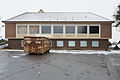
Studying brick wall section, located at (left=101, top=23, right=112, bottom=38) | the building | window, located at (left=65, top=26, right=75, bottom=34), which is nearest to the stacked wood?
the building

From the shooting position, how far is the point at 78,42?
35.2m

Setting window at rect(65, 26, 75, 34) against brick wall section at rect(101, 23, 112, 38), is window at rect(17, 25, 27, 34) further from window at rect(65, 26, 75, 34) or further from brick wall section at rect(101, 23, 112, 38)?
brick wall section at rect(101, 23, 112, 38)

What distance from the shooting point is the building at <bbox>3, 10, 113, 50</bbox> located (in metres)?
35.0

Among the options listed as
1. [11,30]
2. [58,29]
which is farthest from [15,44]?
[58,29]

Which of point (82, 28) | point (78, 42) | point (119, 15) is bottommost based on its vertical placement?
point (78, 42)

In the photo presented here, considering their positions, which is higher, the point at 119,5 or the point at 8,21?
the point at 119,5

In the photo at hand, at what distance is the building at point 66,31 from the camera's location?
3500cm

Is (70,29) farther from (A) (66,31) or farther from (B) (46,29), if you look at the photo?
(B) (46,29)

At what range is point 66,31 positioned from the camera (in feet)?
116

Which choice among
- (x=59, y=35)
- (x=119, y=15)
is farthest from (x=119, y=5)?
(x=59, y=35)

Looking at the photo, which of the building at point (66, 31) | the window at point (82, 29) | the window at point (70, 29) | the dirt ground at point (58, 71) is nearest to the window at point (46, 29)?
the building at point (66, 31)

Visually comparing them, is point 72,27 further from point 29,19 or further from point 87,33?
point 29,19

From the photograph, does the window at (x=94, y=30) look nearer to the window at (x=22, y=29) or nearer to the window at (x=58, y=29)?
the window at (x=58, y=29)

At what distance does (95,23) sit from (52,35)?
8.86m
